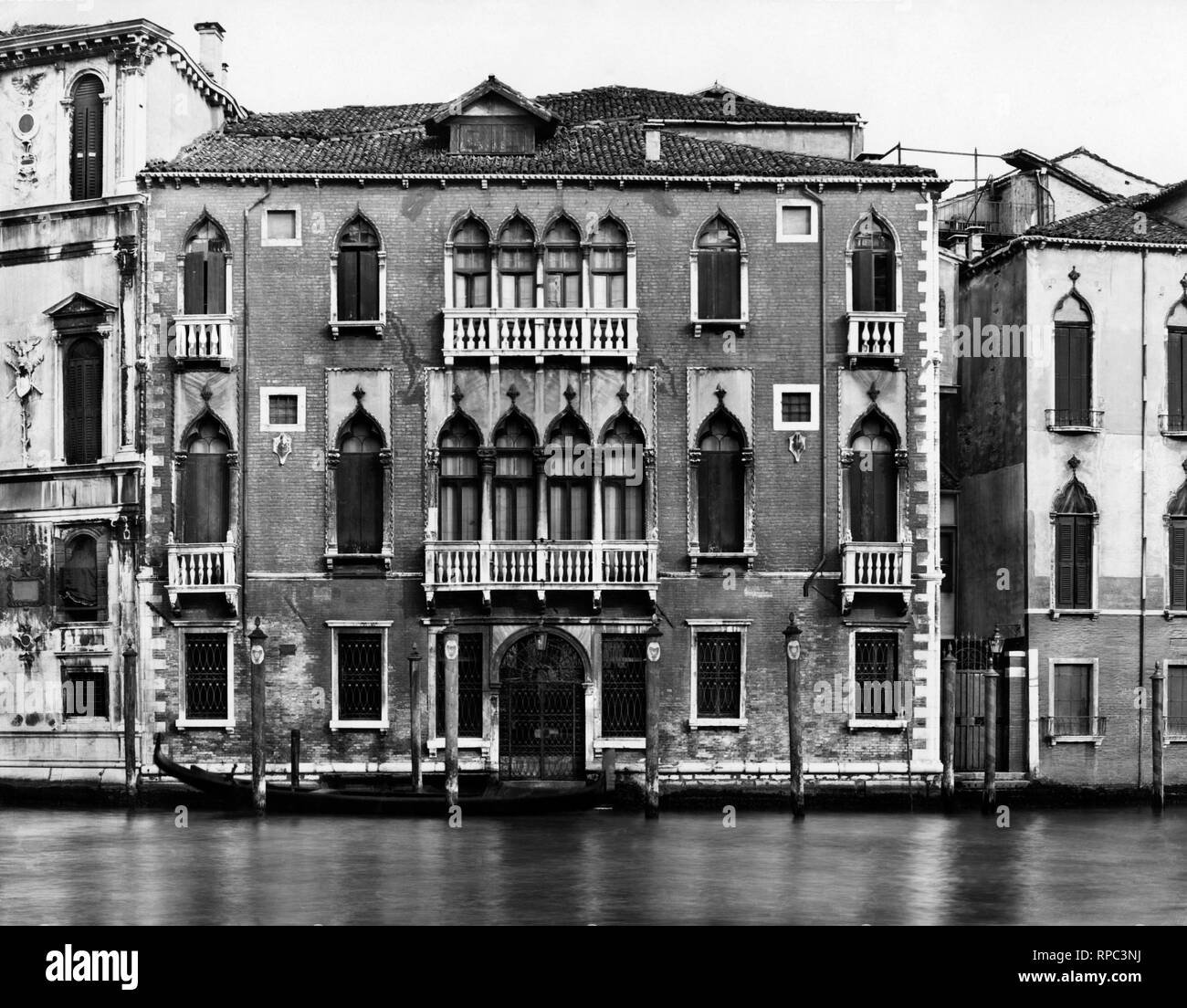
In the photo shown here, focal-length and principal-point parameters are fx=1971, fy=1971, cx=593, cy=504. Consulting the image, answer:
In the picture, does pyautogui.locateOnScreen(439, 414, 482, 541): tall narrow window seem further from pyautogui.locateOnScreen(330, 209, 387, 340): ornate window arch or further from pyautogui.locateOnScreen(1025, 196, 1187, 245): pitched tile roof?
pyautogui.locateOnScreen(1025, 196, 1187, 245): pitched tile roof

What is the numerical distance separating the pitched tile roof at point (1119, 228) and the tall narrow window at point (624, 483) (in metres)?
4.78

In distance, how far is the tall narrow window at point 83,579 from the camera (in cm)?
1969

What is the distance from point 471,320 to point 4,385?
469 cm

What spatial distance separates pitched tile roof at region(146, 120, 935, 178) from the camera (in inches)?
794

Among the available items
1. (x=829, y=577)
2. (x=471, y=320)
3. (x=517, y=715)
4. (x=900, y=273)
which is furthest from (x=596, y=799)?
(x=900, y=273)

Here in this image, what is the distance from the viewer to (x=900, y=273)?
20391mm

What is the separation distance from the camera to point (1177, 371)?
20.0 meters

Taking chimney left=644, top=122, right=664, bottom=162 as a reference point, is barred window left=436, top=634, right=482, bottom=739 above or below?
below

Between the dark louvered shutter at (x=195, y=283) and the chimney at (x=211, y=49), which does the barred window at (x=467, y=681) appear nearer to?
the dark louvered shutter at (x=195, y=283)


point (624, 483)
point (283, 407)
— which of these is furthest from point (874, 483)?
point (283, 407)

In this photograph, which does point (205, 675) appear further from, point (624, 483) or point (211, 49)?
point (211, 49)

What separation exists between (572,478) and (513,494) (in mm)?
620

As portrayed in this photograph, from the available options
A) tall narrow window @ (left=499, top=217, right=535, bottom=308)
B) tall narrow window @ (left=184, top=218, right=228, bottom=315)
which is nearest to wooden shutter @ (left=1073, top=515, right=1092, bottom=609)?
tall narrow window @ (left=499, top=217, right=535, bottom=308)

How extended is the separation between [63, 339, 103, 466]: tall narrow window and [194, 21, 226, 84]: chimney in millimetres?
3270
